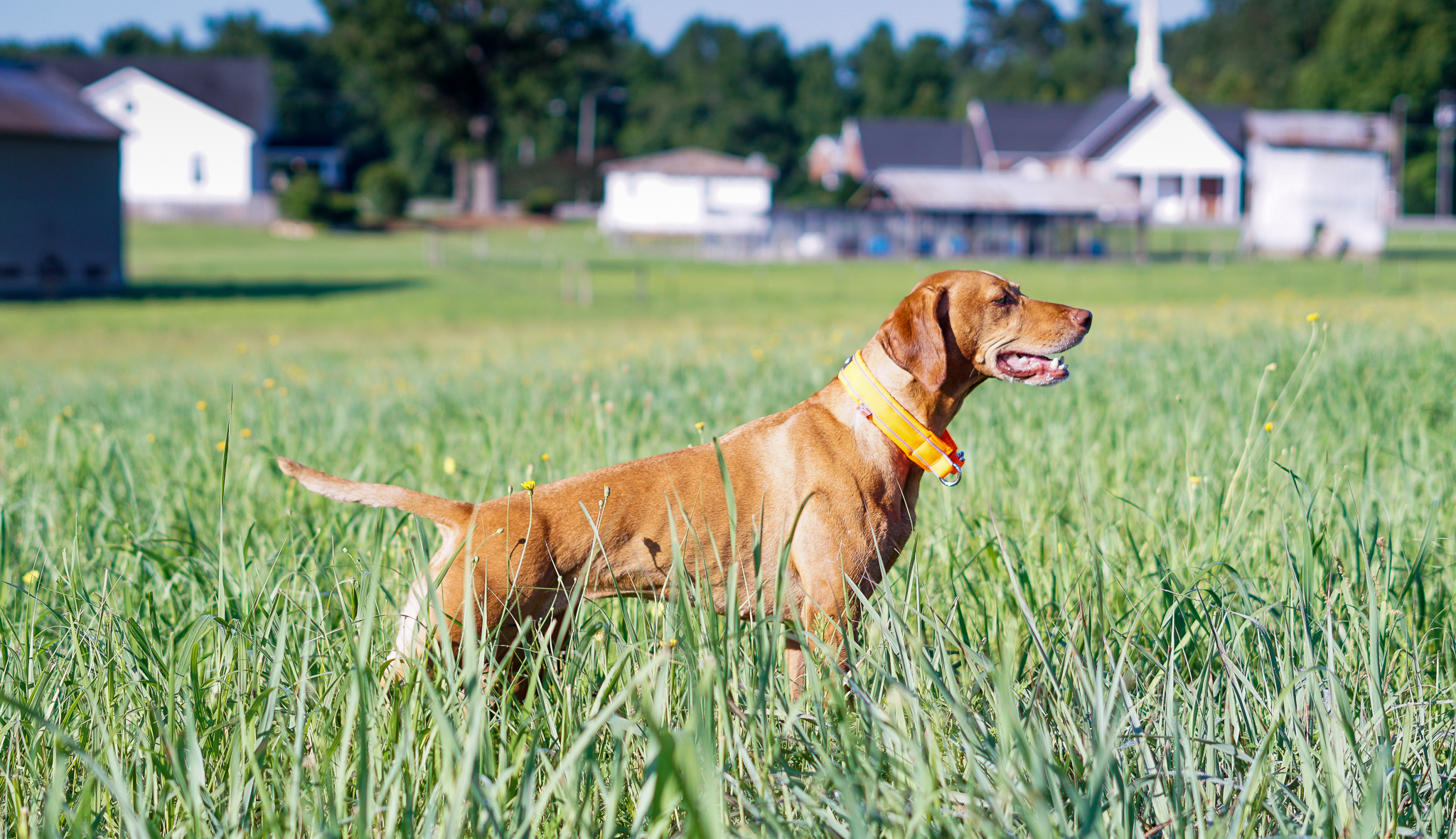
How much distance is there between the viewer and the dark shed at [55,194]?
2633 centimetres

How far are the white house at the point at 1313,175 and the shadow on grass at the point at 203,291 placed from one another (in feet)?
122

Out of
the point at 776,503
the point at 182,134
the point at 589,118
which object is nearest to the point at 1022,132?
the point at 589,118

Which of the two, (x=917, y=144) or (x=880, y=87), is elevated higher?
(x=880, y=87)

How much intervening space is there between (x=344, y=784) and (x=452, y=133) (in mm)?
78013

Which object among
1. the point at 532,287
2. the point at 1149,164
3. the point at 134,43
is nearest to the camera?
the point at 532,287

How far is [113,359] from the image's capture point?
51.6ft

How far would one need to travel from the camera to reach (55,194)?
88.7 ft

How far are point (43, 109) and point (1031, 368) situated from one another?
30154 mm

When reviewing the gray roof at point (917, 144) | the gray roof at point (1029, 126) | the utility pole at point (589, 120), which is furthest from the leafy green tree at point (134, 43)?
the gray roof at point (1029, 126)

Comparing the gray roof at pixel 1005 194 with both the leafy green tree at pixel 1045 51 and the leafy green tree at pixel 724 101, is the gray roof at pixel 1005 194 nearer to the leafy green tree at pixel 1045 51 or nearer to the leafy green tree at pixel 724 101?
the leafy green tree at pixel 724 101

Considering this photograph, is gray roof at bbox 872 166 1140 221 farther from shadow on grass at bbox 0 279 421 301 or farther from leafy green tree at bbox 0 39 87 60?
leafy green tree at bbox 0 39 87 60

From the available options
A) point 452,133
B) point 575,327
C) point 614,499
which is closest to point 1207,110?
point 452,133

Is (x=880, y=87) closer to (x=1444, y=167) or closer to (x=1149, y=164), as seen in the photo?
(x=1149, y=164)

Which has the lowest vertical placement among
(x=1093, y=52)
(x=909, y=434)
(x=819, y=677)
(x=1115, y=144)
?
(x=819, y=677)
